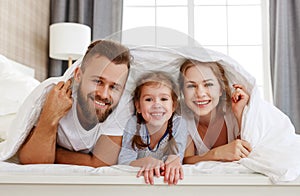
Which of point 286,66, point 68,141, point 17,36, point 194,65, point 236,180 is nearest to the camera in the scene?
point 236,180

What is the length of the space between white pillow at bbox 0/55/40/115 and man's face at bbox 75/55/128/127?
64cm

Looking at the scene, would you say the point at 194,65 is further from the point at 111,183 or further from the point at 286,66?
the point at 286,66

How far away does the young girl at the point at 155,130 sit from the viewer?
1064mm

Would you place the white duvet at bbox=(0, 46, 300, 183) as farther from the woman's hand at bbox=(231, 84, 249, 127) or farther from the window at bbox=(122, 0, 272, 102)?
the window at bbox=(122, 0, 272, 102)

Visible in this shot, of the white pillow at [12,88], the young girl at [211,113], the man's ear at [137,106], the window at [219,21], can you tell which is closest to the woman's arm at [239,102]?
the young girl at [211,113]

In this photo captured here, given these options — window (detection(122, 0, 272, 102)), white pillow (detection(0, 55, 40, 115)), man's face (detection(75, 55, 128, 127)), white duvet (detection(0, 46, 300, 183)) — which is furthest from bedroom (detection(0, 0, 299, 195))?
man's face (detection(75, 55, 128, 127))

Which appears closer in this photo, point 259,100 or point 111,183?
point 111,183

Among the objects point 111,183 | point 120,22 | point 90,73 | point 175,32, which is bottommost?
point 111,183

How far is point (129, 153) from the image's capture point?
1.12 m

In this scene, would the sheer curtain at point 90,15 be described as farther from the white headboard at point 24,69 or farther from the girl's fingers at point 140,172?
the girl's fingers at point 140,172

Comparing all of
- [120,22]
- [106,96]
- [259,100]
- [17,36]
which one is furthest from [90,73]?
[120,22]

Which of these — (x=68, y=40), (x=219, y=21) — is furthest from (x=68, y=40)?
(x=219, y=21)

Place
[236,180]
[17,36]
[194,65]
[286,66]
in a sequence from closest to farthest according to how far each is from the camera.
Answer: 1. [236,180]
2. [194,65]
3. [17,36]
4. [286,66]

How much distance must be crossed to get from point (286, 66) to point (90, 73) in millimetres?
2452
